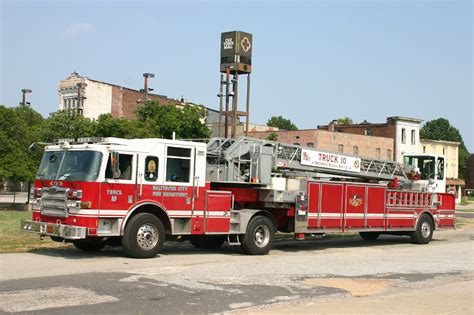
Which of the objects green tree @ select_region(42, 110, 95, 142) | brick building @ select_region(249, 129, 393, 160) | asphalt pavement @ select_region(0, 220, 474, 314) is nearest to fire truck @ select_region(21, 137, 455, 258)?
asphalt pavement @ select_region(0, 220, 474, 314)

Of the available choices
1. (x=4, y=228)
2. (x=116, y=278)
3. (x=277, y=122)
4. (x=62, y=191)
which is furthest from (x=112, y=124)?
(x=277, y=122)

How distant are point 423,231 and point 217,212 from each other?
9.28 metres

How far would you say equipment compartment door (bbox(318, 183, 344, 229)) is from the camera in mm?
17016

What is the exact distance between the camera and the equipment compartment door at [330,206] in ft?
55.8

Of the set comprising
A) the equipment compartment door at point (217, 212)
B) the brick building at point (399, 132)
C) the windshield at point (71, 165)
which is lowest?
the equipment compartment door at point (217, 212)

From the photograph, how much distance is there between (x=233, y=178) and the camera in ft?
50.9

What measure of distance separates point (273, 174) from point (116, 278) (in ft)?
22.9

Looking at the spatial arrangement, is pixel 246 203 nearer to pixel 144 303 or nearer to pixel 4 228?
pixel 144 303

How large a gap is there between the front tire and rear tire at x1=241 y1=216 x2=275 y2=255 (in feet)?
8.49

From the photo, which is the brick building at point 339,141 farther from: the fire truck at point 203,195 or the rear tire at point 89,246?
the rear tire at point 89,246

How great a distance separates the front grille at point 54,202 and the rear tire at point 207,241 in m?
4.36

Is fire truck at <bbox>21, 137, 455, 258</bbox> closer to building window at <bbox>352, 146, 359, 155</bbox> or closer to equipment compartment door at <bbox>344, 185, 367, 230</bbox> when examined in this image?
equipment compartment door at <bbox>344, 185, 367, 230</bbox>

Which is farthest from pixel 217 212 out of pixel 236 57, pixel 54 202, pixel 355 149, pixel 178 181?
pixel 355 149

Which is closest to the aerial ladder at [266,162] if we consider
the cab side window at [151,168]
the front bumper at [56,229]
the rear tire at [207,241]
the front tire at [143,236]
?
the cab side window at [151,168]
